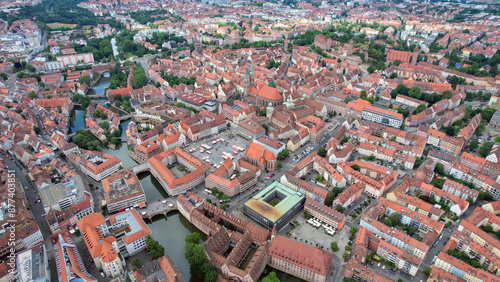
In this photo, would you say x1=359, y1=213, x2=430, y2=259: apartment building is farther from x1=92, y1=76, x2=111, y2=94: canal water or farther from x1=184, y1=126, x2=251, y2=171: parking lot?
x1=92, y1=76, x2=111, y2=94: canal water

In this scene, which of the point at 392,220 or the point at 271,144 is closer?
the point at 392,220

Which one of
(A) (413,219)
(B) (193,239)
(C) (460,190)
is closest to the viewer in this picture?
(B) (193,239)

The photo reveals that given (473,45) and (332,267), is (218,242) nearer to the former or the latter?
(332,267)

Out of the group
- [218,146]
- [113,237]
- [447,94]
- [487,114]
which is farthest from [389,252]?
[447,94]

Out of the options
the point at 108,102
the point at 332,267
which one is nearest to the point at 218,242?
the point at 332,267

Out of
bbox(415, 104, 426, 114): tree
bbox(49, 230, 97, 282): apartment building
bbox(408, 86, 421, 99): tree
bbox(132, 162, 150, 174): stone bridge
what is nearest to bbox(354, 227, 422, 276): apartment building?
bbox(49, 230, 97, 282): apartment building

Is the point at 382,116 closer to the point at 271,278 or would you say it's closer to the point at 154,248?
the point at 271,278
